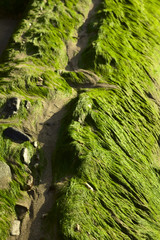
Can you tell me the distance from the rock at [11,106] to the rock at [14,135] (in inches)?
12.0

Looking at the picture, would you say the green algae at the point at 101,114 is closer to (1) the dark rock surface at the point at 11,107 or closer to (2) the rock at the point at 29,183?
(2) the rock at the point at 29,183

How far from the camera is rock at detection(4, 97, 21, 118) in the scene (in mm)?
4176

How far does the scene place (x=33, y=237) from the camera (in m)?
3.17

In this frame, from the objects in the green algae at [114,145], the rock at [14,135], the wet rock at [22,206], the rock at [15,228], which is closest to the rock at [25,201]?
the wet rock at [22,206]

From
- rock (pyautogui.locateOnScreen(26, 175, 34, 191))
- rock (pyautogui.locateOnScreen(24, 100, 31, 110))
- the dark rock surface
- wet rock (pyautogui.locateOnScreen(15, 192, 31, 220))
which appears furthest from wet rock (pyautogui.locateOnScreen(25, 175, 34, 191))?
rock (pyautogui.locateOnScreen(24, 100, 31, 110))

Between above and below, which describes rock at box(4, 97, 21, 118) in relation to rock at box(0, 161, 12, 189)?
above

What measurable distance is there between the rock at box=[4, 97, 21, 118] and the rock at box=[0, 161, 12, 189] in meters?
0.84

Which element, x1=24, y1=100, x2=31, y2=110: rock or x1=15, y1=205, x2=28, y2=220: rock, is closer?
x1=15, y1=205, x2=28, y2=220: rock

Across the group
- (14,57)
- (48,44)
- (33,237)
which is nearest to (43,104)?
(14,57)

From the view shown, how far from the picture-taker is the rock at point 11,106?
418 centimetres

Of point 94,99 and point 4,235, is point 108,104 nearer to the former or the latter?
point 94,99

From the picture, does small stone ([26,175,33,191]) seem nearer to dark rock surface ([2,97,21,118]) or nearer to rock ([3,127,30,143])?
rock ([3,127,30,143])

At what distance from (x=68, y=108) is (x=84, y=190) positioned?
1476 mm

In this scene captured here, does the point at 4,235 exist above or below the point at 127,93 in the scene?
below
